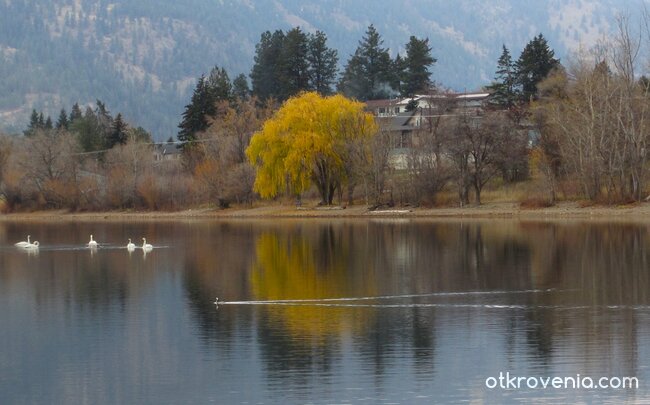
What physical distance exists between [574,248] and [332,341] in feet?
79.0

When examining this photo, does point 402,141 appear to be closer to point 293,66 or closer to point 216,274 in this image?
point 293,66

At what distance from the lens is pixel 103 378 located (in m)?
26.2

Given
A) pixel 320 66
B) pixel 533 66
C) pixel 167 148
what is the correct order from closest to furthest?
pixel 533 66, pixel 320 66, pixel 167 148

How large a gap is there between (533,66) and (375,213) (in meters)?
29.7

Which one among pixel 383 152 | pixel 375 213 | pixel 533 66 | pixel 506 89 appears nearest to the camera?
pixel 375 213

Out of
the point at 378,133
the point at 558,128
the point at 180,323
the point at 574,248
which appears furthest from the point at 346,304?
the point at 378,133

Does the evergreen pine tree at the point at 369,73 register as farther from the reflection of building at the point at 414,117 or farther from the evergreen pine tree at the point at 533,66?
the evergreen pine tree at the point at 533,66

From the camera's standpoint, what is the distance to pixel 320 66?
5502 inches

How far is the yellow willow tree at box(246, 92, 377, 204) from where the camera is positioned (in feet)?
290

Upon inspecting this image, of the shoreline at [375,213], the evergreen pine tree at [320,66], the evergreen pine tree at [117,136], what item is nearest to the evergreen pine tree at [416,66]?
the evergreen pine tree at [320,66]

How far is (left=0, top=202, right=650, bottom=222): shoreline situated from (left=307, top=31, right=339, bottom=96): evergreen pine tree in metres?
41.8

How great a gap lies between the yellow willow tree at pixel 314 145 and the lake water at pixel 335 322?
2992cm

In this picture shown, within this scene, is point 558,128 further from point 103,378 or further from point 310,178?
point 103,378

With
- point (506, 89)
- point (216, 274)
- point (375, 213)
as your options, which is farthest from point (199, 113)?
point (216, 274)
